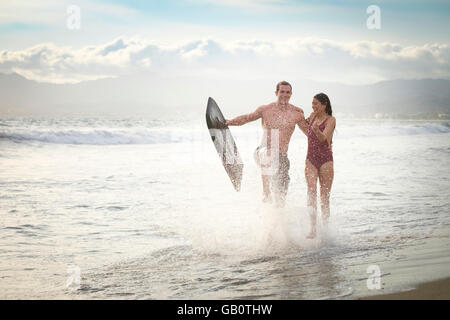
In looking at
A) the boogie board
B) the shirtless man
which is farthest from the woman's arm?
the boogie board

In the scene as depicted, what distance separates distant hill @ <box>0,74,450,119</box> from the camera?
1967 inches

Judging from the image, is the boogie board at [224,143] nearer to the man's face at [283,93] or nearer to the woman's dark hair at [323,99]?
the man's face at [283,93]

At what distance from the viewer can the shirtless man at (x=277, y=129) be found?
5.88 meters

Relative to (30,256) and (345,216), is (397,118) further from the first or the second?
(30,256)

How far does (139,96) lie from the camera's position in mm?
70312

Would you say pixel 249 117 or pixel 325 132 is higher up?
pixel 249 117

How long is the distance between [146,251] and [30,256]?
1.19 m

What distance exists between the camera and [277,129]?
19.6 ft

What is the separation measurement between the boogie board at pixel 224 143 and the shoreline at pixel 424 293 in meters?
3.16

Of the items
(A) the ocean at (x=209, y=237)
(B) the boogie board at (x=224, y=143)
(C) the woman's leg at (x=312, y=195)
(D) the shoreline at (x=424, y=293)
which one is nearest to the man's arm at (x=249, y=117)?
(B) the boogie board at (x=224, y=143)

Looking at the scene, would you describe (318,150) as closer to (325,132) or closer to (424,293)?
(325,132)

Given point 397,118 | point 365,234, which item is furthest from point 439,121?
point 365,234

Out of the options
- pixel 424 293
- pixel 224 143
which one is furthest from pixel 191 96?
pixel 424 293

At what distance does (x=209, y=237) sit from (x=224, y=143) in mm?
1338
